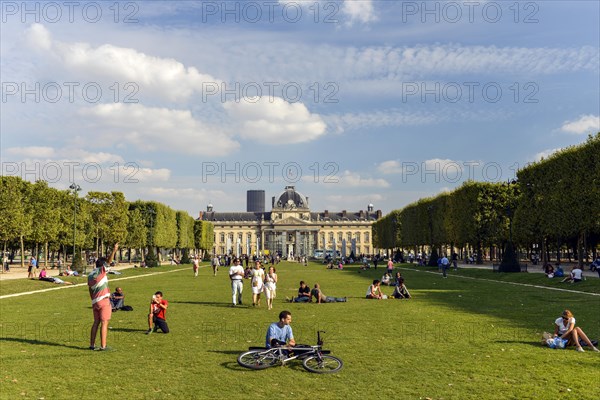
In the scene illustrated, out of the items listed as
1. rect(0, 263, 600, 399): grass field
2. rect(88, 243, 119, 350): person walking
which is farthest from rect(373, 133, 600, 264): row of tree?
rect(88, 243, 119, 350): person walking

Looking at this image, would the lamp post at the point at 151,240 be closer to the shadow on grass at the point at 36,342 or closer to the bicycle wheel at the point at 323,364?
the shadow on grass at the point at 36,342

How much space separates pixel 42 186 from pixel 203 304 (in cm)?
4722

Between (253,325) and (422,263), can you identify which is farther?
(422,263)

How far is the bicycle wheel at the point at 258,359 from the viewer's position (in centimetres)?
1168

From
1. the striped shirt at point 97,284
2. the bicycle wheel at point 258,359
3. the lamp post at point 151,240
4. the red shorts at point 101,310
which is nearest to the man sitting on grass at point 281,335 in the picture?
the bicycle wheel at point 258,359

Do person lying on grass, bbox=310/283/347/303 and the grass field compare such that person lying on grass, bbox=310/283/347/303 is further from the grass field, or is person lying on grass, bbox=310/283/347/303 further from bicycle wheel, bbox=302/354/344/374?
bicycle wheel, bbox=302/354/344/374

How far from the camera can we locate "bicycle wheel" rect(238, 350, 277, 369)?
38.3 ft

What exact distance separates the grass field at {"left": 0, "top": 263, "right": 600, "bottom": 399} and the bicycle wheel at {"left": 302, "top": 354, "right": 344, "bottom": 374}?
172 millimetres

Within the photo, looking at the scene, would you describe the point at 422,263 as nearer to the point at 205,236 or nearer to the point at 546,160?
the point at 546,160

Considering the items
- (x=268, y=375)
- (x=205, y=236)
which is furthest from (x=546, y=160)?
(x=205, y=236)

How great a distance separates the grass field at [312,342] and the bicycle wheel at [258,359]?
17 cm

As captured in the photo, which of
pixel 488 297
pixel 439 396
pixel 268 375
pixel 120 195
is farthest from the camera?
pixel 120 195

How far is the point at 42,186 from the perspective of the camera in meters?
64.2

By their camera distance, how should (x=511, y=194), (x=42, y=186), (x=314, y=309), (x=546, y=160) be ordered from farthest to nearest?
(x=511, y=194), (x=42, y=186), (x=546, y=160), (x=314, y=309)
